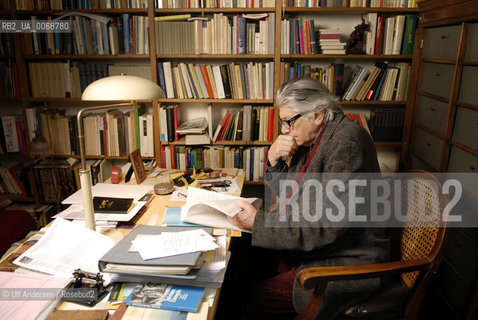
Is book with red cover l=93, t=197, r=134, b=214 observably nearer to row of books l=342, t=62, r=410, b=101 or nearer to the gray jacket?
the gray jacket

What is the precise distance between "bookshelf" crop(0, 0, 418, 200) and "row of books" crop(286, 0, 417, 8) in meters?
0.03

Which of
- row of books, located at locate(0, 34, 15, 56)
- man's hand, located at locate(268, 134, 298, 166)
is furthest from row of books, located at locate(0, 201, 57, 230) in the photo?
man's hand, located at locate(268, 134, 298, 166)

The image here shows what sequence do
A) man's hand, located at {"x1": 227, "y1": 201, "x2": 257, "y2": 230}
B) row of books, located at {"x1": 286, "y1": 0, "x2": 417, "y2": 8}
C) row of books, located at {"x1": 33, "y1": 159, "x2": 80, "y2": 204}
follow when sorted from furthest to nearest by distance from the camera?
1. row of books, located at {"x1": 33, "y1": 159, "x2": 80, "y2": 204}
2. row of books, located at {"x1": 286, "y1": 0, "x2": 417, "y2": 8}
3. man's hand, located at {"x1": 227, "y1": 201, "x2": 257, "y2": 230}

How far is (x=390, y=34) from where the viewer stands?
8.44 ft

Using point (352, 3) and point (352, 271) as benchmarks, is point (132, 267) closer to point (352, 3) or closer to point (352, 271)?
point (352, 271)

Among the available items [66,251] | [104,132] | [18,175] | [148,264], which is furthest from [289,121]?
[18,175]

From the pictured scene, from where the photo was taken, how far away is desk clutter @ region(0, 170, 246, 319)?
0.97m

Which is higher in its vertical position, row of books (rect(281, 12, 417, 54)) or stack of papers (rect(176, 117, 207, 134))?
row of books (rect(281, 12, 417, 54))

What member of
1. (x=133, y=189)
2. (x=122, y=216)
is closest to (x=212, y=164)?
(x=133, y=189)

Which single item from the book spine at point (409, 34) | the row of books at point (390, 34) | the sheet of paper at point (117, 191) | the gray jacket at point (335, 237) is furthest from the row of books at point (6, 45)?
the book spine at point (409, 34)

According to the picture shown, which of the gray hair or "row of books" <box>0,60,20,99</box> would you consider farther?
"row of books" <box>0,60,20,99</box>

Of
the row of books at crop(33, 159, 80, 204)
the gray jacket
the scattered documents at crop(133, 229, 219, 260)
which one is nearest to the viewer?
the scattered documents at crop(133, 229, 219, 260)

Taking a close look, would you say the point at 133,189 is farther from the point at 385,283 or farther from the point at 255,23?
the point at 255,23

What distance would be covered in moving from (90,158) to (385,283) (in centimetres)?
250
